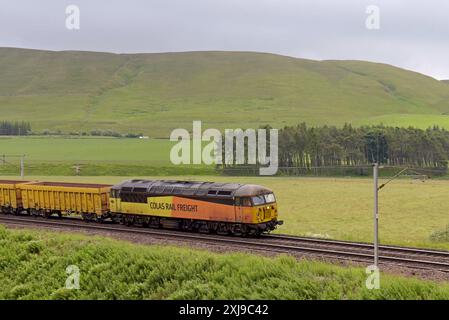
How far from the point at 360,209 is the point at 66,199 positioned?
33.9 m

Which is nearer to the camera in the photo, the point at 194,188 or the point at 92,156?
the point at 194,188

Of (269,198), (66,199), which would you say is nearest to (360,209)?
(269,198)

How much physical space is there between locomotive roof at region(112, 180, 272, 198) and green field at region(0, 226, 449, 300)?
32.4ft

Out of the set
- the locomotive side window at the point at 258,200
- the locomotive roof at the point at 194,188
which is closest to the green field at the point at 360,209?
the locomotive side window at the point at 258,200

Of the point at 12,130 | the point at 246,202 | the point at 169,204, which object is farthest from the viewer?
the point at 12,130

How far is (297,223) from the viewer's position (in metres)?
49.3

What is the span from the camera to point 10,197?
47969 mm

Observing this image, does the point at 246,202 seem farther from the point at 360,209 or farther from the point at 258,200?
the point at 360,209

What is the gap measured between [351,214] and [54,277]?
1547 inches

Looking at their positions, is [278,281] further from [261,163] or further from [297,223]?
[261,163]

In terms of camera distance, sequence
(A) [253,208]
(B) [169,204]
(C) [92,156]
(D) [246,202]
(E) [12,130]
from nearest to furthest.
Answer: (A) [253,208]
(D) [246,202]
(B) [169,204]
(C) [92,156]
(E) [12,130]

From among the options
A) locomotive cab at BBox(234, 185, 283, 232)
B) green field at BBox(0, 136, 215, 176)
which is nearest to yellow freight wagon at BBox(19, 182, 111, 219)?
locomotive cab at BBox(234, 185, 283, 232)

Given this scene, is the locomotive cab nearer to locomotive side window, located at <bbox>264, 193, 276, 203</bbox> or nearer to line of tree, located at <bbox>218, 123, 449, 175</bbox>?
locomotive side window, located at <bbox>264, 193, 276, 203</bbox>

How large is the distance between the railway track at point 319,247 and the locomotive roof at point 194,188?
2836 millimetres
